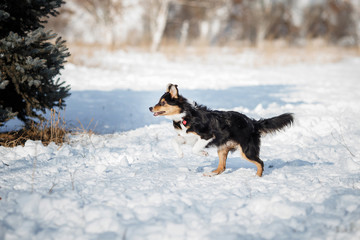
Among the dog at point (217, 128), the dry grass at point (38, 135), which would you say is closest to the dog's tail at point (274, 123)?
the dog at point (217, 128)

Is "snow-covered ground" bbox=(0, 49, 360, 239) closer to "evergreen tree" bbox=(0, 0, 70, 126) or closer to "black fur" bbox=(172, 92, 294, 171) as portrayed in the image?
"black fur" bbox=(172, 92, 294, 171)

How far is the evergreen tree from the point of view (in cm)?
398

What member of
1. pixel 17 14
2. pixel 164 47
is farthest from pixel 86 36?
pixel 17 14

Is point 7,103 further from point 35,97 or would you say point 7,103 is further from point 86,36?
point 86,36

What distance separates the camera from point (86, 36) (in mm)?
27516

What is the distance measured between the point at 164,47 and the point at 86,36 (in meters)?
11.6

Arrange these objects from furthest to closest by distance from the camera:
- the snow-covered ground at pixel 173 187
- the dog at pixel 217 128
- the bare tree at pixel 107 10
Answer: the bare tree at pixel 107 10 → the dog at pixel 217 128 → the snow-covered ground at pixel 173 187

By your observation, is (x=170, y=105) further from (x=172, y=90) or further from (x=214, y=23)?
(x=214, y=23)

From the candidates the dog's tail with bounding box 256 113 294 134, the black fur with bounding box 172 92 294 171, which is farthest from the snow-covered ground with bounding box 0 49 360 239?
the dog's tail with bounding box 256 113 294 134

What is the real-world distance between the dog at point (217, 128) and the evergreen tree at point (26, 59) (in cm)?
183

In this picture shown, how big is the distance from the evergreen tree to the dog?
1.83 m

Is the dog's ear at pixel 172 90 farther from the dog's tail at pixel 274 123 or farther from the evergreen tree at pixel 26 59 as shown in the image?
the evergreen tree at pixel 26 59

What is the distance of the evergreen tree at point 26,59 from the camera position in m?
3.98

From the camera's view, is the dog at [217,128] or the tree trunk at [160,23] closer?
the dog at [217,128]
